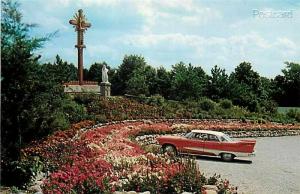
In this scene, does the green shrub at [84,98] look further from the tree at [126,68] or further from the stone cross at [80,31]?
the tree at [126,68]

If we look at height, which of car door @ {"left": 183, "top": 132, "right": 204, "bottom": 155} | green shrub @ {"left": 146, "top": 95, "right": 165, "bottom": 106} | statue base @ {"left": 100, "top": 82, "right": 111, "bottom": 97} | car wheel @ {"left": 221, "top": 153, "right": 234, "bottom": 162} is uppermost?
statue base @ {"left": 100, "top": 82, "right": 111, "bottom": 97}

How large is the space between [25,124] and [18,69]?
4.48ft

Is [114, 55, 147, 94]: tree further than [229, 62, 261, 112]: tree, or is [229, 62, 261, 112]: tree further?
[114, 55, 147, 94]: tree

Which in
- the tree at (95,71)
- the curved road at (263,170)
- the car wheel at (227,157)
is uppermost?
the tree at (95,71)

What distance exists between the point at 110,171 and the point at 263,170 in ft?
25.2

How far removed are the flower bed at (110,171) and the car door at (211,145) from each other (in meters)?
3.69

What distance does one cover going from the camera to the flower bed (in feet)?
33.4

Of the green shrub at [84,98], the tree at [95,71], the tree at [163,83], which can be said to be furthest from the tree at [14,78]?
the tree at [95,71]

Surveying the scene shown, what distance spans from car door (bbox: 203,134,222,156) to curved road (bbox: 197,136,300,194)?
1.22ft

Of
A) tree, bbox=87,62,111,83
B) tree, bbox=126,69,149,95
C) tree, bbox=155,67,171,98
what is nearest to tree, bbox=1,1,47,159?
tree, bbox=126,69,149,95

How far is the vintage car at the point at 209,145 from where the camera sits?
20078mm

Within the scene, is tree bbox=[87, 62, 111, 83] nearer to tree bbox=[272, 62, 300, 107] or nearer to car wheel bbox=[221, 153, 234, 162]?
tree bbox=[272, 62, 300, 107]

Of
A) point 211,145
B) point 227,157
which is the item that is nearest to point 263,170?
point 227,157

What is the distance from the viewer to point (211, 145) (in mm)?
20391
